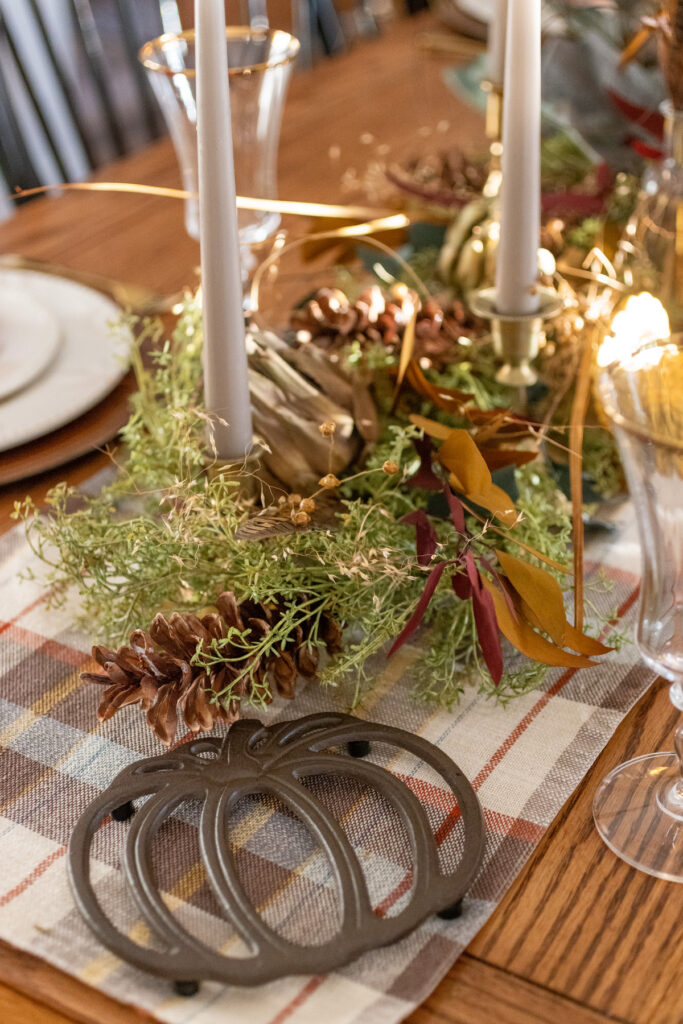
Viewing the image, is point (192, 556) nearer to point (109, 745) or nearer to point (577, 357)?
point (109, 745)

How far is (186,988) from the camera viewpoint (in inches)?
14.7

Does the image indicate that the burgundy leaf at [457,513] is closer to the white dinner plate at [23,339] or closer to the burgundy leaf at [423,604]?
the burgundy leaf at [423,604]

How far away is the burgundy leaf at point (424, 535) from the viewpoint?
1.56ft

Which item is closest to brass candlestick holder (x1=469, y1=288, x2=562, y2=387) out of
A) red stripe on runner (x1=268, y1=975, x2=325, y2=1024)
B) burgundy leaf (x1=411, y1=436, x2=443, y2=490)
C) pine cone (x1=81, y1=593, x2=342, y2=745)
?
burgundy leaf (x1=411, y1=436, x2=443, y2=490)

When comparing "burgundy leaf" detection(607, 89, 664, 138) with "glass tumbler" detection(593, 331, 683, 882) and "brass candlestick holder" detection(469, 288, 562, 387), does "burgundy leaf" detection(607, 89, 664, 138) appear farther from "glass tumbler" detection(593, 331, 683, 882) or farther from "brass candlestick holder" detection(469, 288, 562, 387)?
"glass tumbler" detection(593, 331, 683, 882)

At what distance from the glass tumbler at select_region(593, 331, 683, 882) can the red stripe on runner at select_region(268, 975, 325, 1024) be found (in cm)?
14

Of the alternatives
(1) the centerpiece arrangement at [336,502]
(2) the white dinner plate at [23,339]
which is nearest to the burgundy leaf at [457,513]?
(1) the centerpiece arrangement at [336,502]

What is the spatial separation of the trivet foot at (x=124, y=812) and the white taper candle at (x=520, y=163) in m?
0.34

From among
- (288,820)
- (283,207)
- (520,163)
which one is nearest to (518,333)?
(520,163)

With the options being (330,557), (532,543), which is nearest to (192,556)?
(330,557)

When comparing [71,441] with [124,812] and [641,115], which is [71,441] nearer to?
[124,812]

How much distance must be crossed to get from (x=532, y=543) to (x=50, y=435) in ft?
1.07

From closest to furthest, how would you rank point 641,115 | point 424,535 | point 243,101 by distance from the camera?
point 424,535
point 243,101
point 641,115

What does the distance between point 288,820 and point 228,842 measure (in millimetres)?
34
